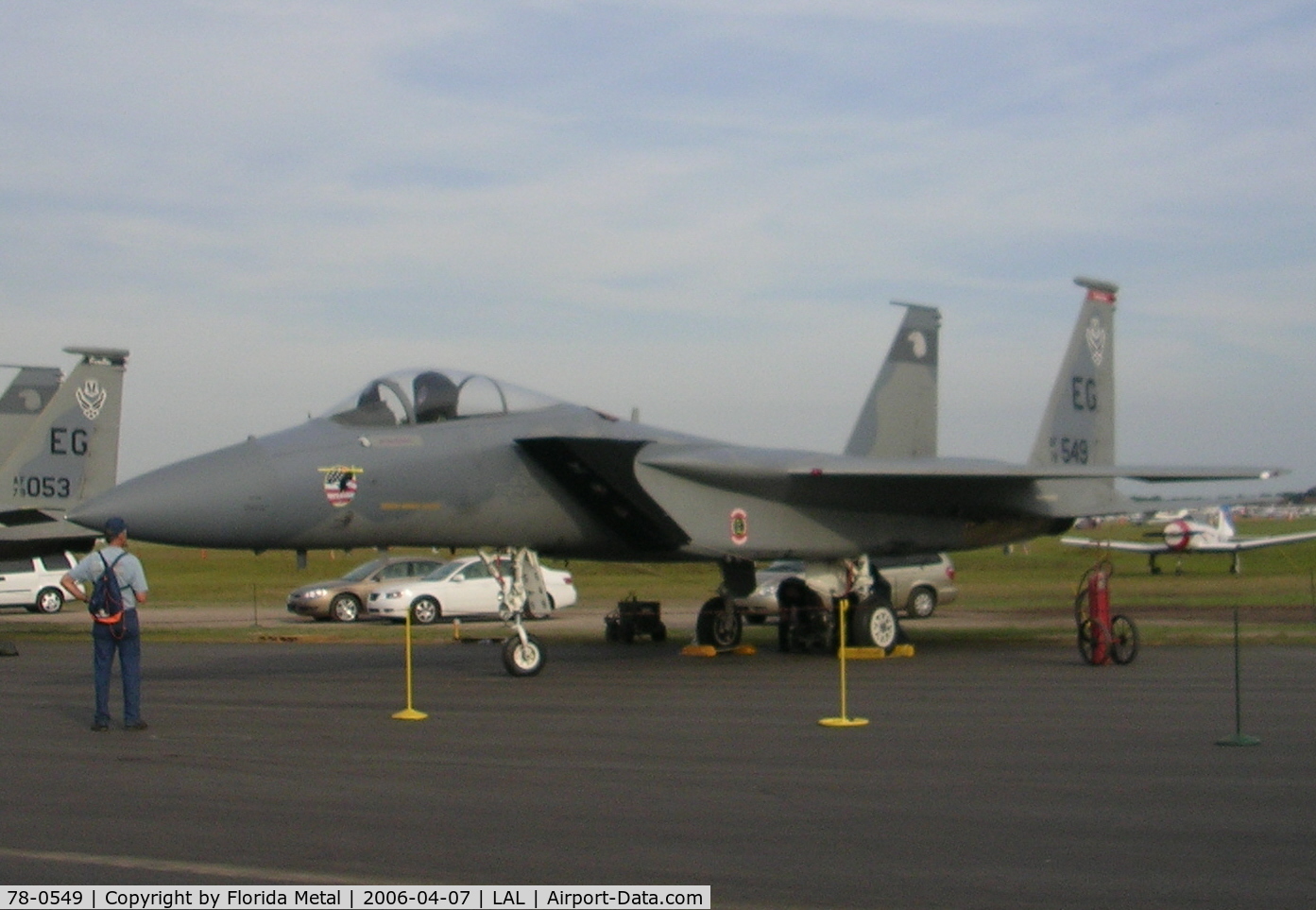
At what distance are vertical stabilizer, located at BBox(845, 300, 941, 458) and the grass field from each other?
3.43 metres

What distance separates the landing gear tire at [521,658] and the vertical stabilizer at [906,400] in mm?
7952

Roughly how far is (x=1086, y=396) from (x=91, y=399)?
1688 cm

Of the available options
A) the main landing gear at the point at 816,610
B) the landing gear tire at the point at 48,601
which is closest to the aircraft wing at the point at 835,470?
the main landing gear at the point at 816,610

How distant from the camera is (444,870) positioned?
606 cm

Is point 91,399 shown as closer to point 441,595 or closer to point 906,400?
point 441,595

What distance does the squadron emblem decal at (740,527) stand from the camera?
17297 millimetres

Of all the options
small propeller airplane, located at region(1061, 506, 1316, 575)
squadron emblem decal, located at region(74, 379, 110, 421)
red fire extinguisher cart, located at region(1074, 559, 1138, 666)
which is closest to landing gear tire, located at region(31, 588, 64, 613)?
squadron emblem decal, located at region(74, 379, 110, 421)

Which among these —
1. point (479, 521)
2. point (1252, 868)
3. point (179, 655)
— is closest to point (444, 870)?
point (1252, 868)

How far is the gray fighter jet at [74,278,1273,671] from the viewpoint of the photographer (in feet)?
43.7

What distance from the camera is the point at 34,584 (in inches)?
1409

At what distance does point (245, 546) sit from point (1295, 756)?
27.8 feet

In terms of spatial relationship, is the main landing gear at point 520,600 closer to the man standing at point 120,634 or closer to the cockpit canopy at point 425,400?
the cockpit canopy at point 425,400

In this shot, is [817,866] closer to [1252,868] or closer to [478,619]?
[1252,868]

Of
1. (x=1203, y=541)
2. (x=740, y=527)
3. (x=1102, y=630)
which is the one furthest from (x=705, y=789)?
(x=1203, y=541)
